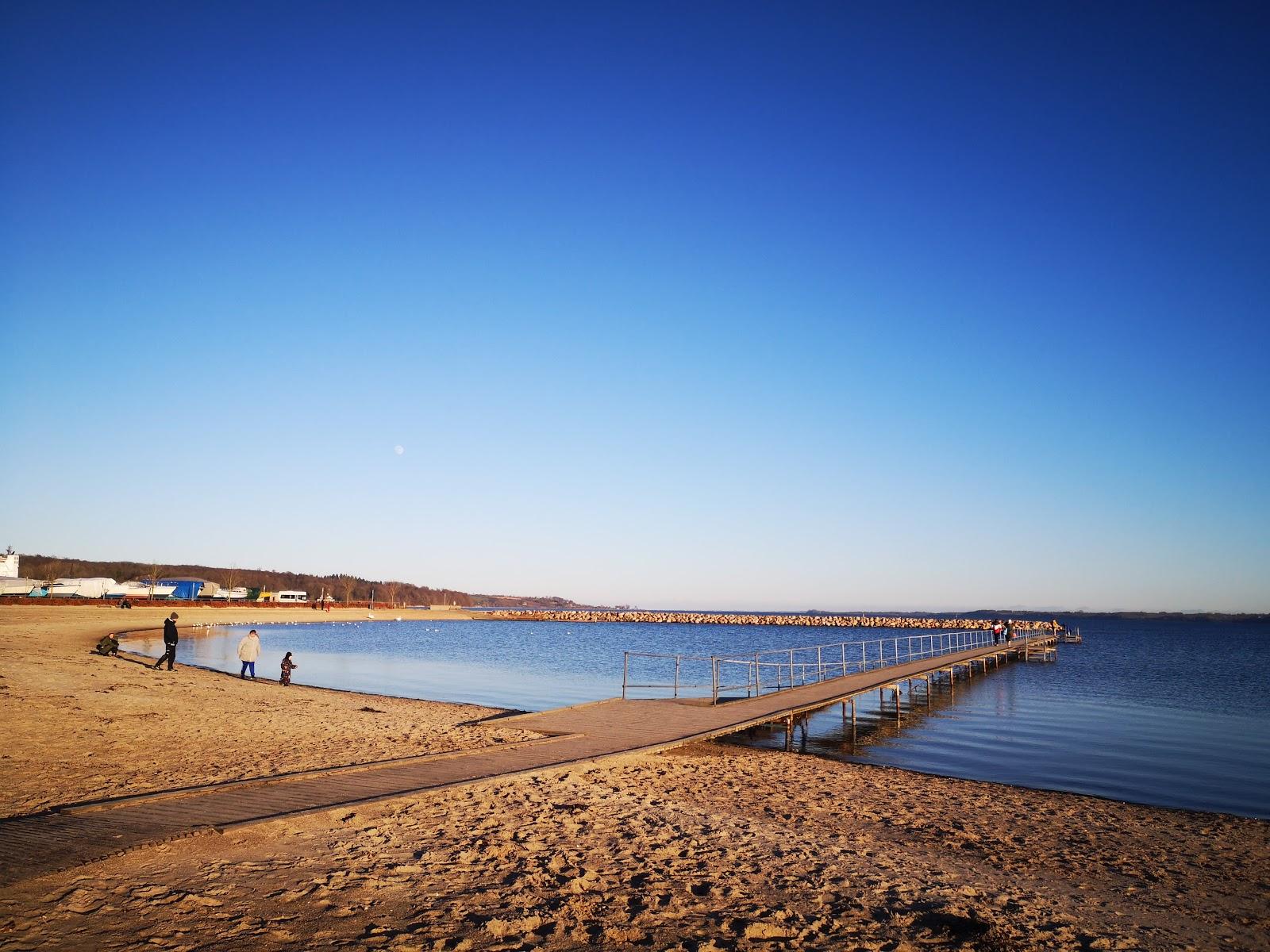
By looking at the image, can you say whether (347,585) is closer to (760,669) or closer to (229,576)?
(229,576)

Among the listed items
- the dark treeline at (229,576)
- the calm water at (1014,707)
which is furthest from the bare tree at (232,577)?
the calm water at (1014,707)

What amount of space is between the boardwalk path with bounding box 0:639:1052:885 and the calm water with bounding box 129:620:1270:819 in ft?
8.76

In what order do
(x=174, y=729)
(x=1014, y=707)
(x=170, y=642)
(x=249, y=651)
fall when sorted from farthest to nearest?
1. (x=1014, y=707)
2. (x=170, y=642)
3. (x=249, y=651)
4. (x=174, y=729)

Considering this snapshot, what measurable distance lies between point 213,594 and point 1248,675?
330ft

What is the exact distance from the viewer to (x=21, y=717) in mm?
12336

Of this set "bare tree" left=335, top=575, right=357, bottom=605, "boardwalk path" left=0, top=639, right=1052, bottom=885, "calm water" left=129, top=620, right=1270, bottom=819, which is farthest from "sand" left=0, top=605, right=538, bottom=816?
"bare tree" left=335, top=575, right=357, bottom=605

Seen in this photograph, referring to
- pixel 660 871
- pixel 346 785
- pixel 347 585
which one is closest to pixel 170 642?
pixel 346 785

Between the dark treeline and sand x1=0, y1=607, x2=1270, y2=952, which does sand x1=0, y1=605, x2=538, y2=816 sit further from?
the dark treeline

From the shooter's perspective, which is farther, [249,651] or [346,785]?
[249,651]

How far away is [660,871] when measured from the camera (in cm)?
655

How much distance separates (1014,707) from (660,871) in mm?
20381

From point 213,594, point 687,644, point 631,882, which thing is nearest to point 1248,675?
point 687,644

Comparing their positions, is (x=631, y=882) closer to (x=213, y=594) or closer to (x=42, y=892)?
(x=42, y=892)

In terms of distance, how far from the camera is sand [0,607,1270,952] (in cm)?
506
